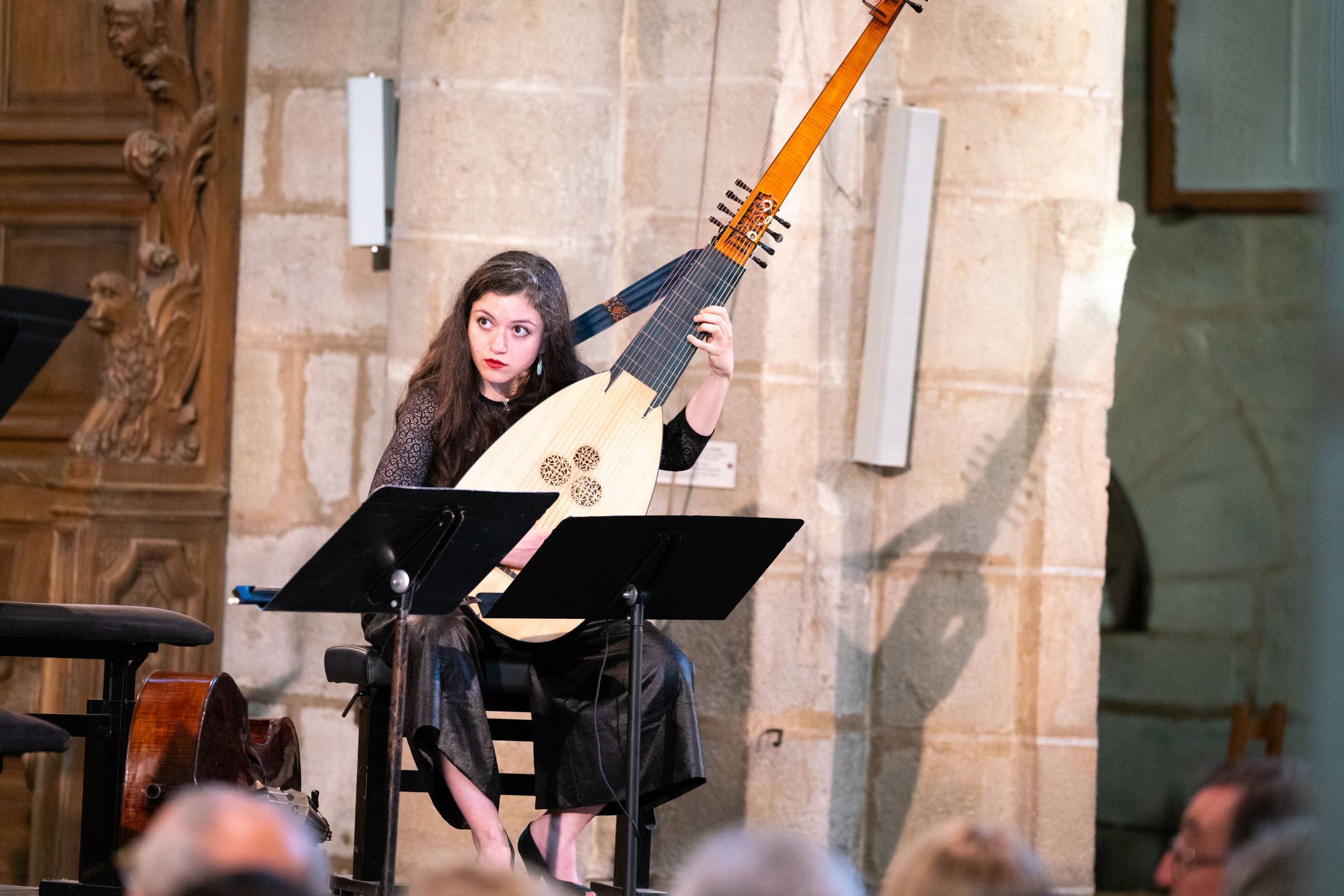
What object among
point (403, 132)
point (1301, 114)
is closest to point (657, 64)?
point (403, 132)

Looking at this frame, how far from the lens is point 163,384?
4008 mm

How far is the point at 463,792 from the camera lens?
9.10 feet

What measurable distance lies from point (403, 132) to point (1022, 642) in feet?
6.89

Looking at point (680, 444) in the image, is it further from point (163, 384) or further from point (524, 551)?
point (163, 384)

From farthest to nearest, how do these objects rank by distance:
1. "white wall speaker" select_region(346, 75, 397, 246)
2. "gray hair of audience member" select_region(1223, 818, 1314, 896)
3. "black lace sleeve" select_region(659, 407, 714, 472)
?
"white wall speaker" select_region(346, 75, 397, 246) → "black lace sleeve" select_region(659, 407, 714, 472) → "gray hair of audience member" select_region(1223, 818, 1314, 896)

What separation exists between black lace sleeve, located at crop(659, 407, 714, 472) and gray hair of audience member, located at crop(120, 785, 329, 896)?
1978 millimetres

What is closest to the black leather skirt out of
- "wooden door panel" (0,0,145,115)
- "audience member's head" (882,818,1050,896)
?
"audience member's head" (882,818,1050,896)

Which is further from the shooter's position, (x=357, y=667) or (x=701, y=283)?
(x=701, y=283)

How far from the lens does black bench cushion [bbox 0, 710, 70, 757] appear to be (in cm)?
214

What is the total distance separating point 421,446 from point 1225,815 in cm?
205

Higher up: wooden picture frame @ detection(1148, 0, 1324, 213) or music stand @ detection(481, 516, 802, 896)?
wooden picture frame @ detection(1148, 0, 1324, 213)

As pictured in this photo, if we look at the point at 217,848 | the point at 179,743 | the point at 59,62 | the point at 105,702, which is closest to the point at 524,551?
the point at 179,743

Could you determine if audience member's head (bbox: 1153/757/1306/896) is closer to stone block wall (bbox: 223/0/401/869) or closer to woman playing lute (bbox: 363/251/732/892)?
woman playing lute (bbox: 363/251/732/892)

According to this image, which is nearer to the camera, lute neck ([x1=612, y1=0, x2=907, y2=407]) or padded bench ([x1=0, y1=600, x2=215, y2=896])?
padded bench ([x1=0, y1=600, x2=215, y2=896])
